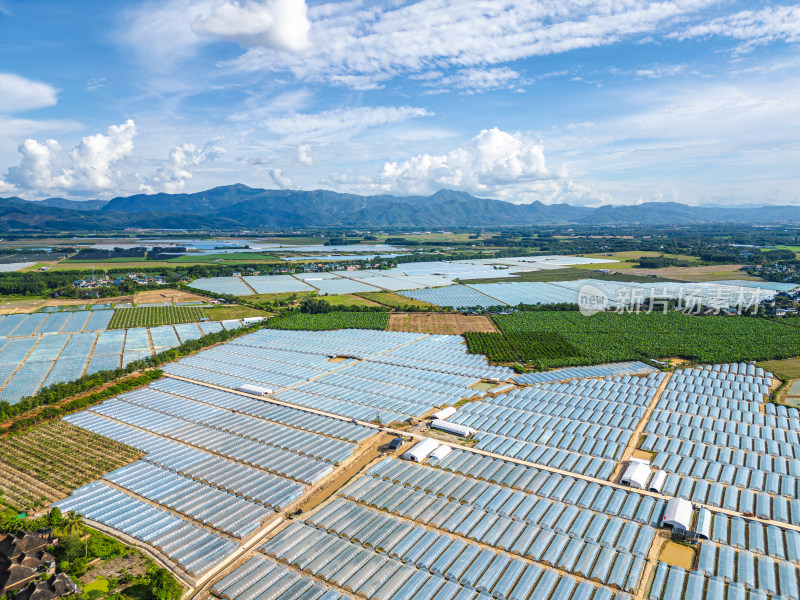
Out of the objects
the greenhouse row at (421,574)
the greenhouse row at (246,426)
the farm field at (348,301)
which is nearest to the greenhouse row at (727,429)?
the greenhouse row at (421,574)

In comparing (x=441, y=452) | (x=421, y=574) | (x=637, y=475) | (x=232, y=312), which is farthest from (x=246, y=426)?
(x=232, y=312)

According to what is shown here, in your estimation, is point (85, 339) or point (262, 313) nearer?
point (85, 339)

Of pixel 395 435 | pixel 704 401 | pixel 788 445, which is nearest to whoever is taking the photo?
pixel 788 445

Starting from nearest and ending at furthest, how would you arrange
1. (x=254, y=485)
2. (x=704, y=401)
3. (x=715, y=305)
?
(x=254, y=485)
(x=704, y=401)
(x=715, y=305)

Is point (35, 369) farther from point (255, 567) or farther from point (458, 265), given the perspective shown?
point (458, 265)

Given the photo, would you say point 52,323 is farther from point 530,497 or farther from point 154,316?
point 530,497

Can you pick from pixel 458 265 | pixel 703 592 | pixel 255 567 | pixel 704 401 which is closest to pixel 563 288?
pixel 458 265

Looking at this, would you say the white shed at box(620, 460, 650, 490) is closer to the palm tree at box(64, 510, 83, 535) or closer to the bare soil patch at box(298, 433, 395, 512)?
the bare soil patch at box(298, 433, 395, 512)

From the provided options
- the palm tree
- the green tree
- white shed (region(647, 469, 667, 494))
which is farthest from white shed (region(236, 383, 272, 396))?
white shed (region(647, 469, 667, 494))
